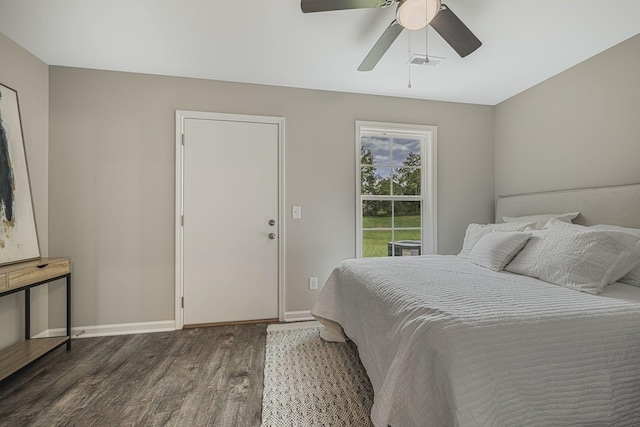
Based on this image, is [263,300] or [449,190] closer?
[263,300]

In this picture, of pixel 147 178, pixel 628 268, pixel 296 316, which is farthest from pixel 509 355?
pixel 147 178

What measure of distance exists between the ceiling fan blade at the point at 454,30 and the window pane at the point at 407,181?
164cm

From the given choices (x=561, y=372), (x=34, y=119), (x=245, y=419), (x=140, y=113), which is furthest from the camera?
(x=140, y=113)

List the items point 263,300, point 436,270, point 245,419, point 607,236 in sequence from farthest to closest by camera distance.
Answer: point 263,300 → point 436,270 → point 607,236 → point 245,419

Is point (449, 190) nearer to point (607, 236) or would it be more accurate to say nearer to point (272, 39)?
point (607, 236)

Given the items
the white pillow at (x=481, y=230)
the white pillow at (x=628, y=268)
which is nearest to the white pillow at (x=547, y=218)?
the white pillow at (x=481, y=230)

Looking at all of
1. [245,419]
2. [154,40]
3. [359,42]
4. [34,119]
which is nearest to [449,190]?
[359,42]

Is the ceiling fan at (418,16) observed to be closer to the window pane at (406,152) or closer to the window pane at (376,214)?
the window pane at (406,152)

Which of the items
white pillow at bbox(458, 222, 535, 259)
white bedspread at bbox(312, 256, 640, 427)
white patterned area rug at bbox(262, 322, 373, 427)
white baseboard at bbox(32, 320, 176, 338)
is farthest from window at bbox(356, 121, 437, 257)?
A: white baseboard at bbox(32, 320, 176, 338)

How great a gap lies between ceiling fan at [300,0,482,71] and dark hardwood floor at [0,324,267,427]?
2.24m

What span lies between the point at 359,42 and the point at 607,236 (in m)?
2.08

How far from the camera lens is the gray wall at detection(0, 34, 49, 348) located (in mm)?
2199

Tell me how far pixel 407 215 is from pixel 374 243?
1.75ft

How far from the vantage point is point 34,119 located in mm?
2455
